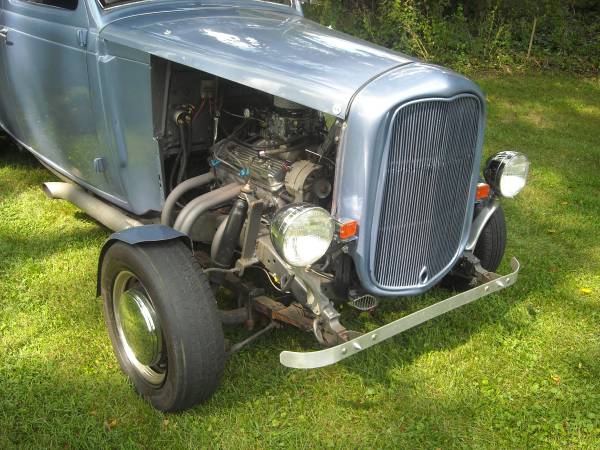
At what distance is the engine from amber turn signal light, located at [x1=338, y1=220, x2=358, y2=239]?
1.13ft

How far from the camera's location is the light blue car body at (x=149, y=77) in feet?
7.73

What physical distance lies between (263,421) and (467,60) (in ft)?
25.7

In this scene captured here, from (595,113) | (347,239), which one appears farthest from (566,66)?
(347,239)

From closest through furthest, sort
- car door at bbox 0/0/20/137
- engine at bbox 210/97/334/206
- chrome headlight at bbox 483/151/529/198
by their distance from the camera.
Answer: engine at bbox 210/97/334/206, chrome headlight at bbox 483/151/529/198, car door at bbox 0/0/20/137

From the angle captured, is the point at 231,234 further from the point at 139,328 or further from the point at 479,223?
the point at 479,223

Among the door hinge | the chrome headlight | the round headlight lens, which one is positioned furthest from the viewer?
the door hinge

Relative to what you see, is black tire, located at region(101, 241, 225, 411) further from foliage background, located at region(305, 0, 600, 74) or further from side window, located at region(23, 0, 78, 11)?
foliage background, located at region(305, 0, 600, 74)

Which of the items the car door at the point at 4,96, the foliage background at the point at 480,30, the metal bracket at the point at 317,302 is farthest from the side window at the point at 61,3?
the foliage background at the point at 480,30

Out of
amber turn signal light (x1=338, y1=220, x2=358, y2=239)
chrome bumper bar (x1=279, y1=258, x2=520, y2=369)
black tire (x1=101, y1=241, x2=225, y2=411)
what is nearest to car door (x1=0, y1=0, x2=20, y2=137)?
black tire (x1=101, y1=241, x2=225, y2=411)

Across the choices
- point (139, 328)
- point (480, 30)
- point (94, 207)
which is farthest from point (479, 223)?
point (480, 30)

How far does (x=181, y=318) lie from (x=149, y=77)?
1.28 m

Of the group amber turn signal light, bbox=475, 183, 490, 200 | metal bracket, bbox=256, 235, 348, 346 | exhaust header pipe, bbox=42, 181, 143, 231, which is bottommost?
exhaust header pipe, bbox=42, 181, 143, 231

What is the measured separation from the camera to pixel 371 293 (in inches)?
103

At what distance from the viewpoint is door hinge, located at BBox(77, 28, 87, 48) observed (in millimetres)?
3203
